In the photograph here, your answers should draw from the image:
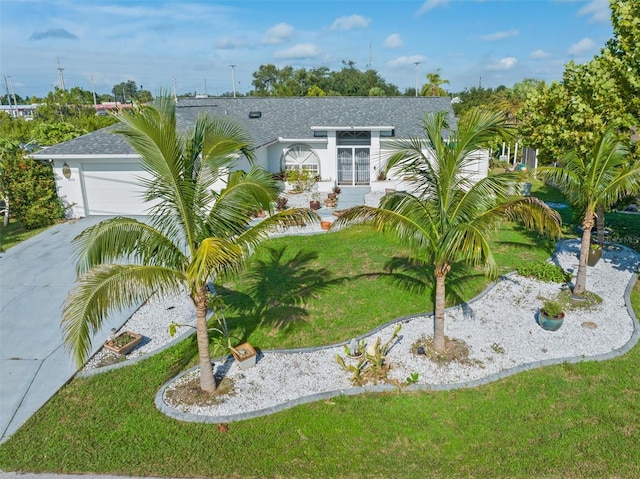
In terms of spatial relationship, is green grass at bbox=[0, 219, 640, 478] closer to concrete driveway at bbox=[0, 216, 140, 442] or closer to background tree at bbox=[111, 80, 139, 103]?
concrete driveway at bbox=[0, 216, 140, 442]

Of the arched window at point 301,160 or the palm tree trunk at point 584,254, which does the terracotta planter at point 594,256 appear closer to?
the palm tree trunk at point 584,254

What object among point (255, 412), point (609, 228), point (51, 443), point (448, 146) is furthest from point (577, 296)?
point (51, 443)

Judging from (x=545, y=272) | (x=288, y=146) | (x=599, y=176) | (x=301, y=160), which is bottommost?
(x=545, y=272)

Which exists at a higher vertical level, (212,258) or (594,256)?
(212,258)

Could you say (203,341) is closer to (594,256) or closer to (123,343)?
(123,343)

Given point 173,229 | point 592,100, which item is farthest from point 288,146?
point 173,229
